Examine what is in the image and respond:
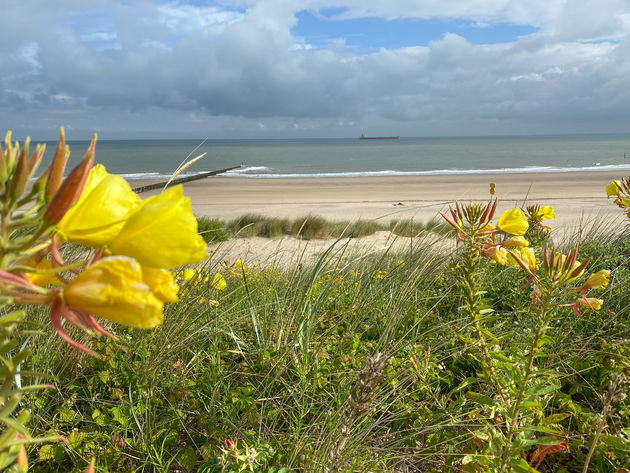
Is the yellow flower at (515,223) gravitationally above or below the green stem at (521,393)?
above

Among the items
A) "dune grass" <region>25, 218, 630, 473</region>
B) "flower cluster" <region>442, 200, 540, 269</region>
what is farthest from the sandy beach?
"flower cluster" <region>442, 200, 540, 269</region>

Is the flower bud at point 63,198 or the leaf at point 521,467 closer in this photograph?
the flower bud at point 63,198

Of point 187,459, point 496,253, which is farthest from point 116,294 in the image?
point 496,253

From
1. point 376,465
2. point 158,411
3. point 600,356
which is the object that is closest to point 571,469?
point 600,356

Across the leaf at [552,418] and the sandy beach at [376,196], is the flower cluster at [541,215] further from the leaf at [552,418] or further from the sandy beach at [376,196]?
the sandy beach at [376,196]

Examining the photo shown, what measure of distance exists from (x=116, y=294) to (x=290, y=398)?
5.01 feet

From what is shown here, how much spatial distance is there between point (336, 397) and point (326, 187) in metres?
17.1

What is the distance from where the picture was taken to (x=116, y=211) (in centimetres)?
59

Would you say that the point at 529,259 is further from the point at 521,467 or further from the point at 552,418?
the point at 521,467

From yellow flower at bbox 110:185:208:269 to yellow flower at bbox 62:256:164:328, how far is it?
31mm

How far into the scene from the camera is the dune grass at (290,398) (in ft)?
4.81

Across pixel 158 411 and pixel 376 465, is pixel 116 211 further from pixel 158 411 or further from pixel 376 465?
pixel 158 411

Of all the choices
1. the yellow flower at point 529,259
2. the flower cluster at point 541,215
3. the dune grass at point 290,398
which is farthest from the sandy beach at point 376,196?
the yellow flower at point 529,259

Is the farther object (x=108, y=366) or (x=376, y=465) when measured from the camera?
(x=108, y=366)
